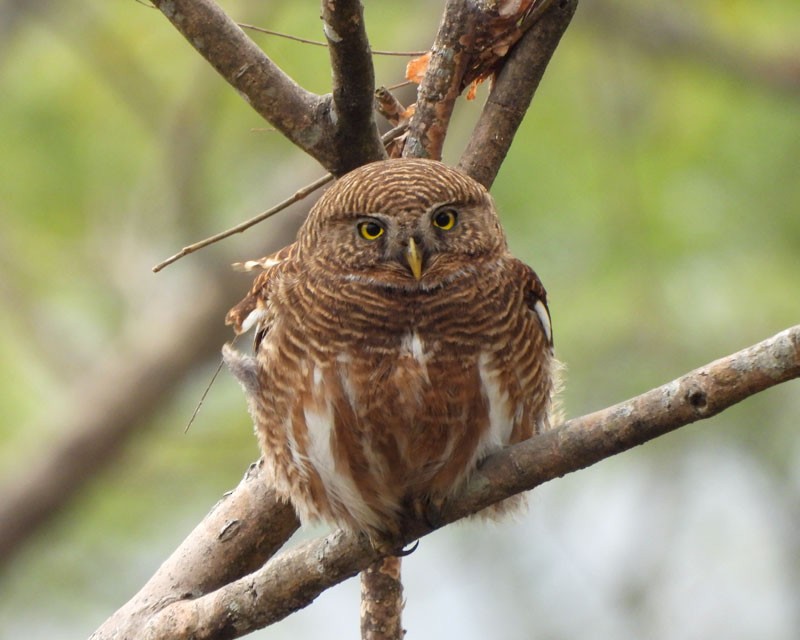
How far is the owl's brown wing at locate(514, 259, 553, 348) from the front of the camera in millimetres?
3835

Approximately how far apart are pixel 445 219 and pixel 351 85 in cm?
56

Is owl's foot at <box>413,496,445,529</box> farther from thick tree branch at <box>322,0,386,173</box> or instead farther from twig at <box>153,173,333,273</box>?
thick tree branch at <box>322,0,386,173</box>

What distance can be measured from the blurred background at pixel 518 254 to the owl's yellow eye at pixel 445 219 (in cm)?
288

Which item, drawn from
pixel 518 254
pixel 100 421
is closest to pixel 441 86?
pixel 518 254

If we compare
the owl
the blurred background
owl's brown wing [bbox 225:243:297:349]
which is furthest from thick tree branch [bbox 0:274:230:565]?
the owl

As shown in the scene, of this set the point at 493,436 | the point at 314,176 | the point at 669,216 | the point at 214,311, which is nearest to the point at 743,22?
the point at 669,216

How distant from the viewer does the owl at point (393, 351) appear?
3.55 m

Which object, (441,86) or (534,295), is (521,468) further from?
(441,86)

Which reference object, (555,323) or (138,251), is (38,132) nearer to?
(138,251)

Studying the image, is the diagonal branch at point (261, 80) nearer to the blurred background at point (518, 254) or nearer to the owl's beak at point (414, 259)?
the owl's beak at point (414, 259)

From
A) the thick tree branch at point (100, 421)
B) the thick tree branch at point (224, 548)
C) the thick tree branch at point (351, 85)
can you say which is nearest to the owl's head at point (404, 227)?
the thick tree branch at point (351, 85)

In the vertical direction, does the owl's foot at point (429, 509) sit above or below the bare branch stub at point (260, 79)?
below

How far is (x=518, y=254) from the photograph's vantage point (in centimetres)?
782

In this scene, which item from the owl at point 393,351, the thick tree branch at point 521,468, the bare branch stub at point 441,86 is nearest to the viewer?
the thick tree branch at point 521,468
